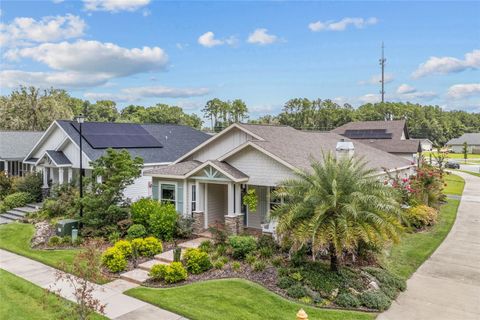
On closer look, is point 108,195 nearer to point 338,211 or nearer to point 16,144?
point 338,211

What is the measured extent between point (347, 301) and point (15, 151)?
96.7ft

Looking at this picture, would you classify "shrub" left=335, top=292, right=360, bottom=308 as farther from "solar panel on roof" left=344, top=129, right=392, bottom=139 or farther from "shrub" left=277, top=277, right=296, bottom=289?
"solar panel on roof" left=344, top=129, right=392, bottom=139

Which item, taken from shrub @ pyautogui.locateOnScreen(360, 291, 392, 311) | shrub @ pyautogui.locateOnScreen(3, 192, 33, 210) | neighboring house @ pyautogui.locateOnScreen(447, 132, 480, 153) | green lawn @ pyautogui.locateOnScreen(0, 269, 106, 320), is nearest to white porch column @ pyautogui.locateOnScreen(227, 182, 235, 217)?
shrub @ pyautogui.locateOnScreen(360, 291, 392, 311)

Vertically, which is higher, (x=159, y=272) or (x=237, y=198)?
(x=237, y=198)

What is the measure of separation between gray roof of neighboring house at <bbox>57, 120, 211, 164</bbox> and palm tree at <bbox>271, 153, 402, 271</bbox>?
1526 centimetres

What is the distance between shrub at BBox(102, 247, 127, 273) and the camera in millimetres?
12391

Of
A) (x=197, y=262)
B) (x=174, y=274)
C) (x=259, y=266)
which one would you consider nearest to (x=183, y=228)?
(x=197, y=262)

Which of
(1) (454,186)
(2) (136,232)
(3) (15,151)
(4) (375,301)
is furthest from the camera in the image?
(1) (454,186)

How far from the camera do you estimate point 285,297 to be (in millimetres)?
10016

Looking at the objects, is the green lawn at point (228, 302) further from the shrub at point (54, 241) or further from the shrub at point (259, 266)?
the shrub at point (54, 241)

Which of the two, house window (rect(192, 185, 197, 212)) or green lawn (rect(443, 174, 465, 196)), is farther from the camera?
green lawn (rect(443, 174, 465, 196))

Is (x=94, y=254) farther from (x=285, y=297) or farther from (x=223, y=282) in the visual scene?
(x=285, y=297)

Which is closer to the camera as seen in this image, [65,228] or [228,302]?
[228,302]

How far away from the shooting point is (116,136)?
25.3 metres
